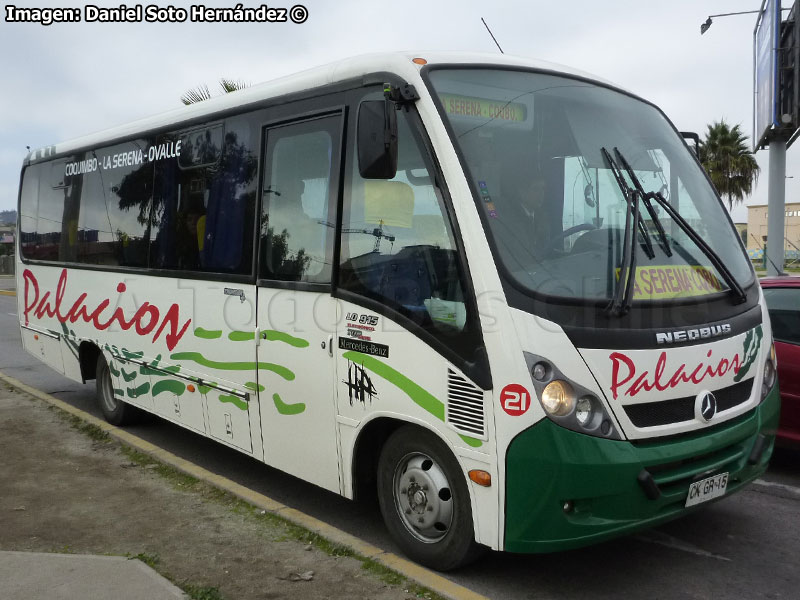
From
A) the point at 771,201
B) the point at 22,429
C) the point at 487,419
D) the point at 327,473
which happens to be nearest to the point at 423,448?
the point at 487,419

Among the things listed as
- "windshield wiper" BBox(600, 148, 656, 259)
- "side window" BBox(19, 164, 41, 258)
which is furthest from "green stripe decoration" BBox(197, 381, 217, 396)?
"side window" BBox(19, 164, 41, 258)

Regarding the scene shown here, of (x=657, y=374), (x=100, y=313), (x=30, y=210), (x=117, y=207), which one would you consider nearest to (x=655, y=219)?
(x=657, y=374)

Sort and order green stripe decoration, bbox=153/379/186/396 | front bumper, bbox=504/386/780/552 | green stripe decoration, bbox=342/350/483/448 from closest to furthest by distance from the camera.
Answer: front bumper, bbox=504/386/780/552 < green stripe decoration, bbox=342/350/483/448 < green stripe decoration, bbox=153/379/186/396

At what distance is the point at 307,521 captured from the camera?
4926 mm

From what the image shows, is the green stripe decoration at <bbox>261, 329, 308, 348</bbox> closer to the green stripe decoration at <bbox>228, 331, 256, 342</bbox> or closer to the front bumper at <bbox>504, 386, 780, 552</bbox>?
the green stripe decoration at <bbox>228, 331, 256, 342</bbox>

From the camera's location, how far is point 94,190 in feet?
26.5

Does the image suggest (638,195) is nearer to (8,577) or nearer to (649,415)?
(649,415)

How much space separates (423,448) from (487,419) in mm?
562

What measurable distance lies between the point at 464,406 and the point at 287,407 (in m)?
1.59

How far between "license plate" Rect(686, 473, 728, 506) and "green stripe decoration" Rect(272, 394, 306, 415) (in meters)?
2.25

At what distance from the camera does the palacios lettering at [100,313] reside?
21.3ft

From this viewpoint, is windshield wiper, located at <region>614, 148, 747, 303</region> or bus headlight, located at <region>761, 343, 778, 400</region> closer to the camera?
windshield wiper, located at <region>614, 148, 747, 303</region>

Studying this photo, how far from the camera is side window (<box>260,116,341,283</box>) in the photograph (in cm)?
484

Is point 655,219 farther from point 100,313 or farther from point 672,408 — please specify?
point 100,313
